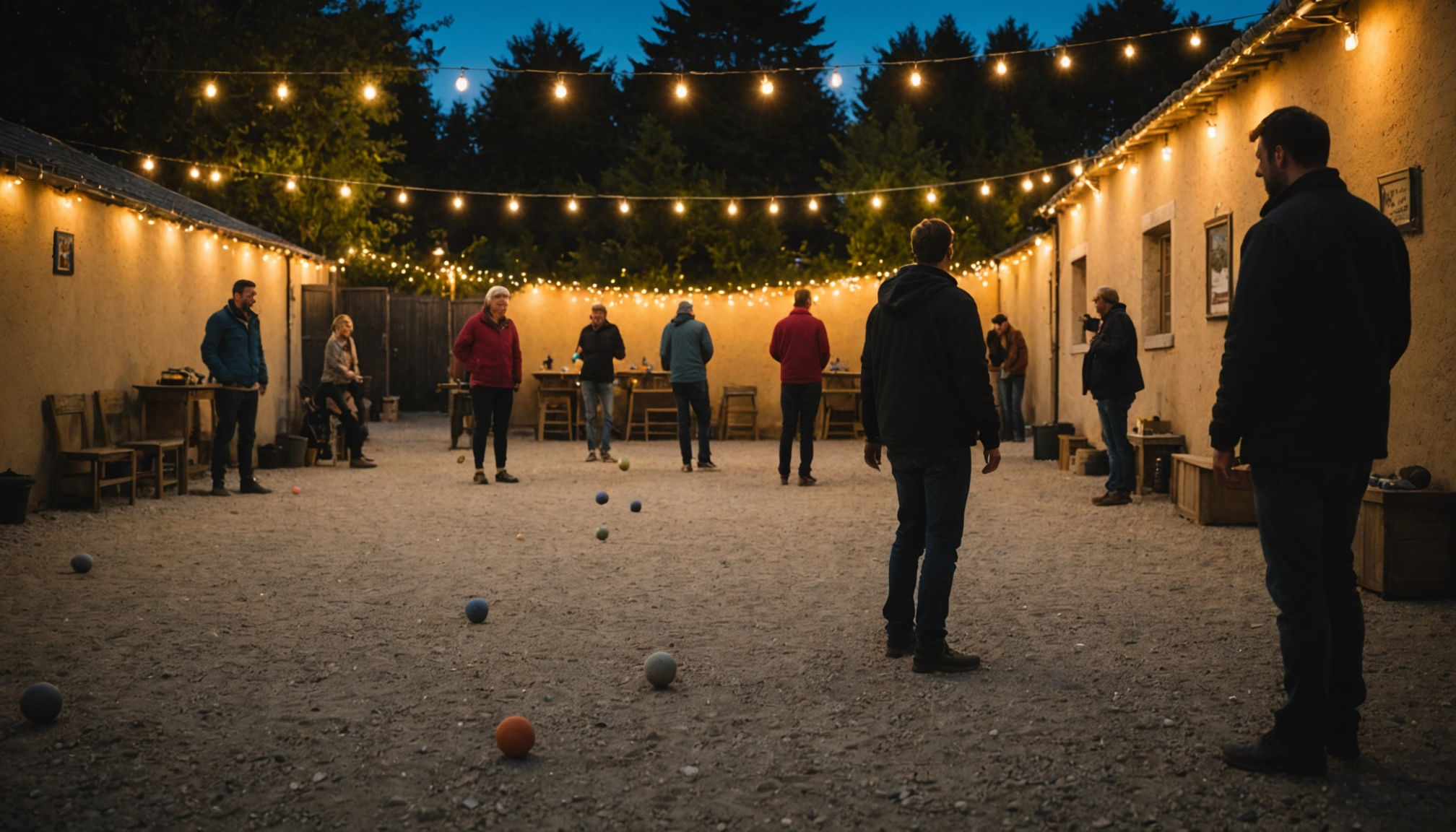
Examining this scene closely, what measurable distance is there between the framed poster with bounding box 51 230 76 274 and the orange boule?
307 inches

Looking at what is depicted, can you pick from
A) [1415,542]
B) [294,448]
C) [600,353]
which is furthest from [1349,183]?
[294,448]

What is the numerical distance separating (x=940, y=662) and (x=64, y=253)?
27.6ft

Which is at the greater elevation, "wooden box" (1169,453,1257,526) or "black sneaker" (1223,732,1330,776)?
"wooden box" (1169,453,1257,526)

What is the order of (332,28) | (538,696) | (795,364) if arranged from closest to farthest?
(538,696) → (795,364) → (332,28)

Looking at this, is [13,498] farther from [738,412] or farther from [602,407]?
[738,412]

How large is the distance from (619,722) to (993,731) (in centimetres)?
118

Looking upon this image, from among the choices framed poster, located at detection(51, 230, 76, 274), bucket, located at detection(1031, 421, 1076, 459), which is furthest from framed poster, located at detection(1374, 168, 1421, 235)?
framed poster, located at detection(51, 230, 76, 274)

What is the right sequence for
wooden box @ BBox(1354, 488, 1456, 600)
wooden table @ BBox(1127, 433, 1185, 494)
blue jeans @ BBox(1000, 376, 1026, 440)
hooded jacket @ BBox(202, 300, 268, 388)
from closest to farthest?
wooden box @ BBox(1354, 488, 1456, 600) → wooden table @ BBox(1127, 433, 1185, 494) → hooded jacket @ BBox(202, 300, 268, 388) → blue jeans @ BBox(1000, 376, 1026, 440)

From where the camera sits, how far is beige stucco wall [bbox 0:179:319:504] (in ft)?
26.8

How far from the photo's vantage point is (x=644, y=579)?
5664 mm

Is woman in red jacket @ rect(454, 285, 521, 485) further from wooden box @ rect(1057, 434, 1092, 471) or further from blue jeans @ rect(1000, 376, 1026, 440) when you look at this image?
blue jeans @ rect(1000, 376, 1026, 440)

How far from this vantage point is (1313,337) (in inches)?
110

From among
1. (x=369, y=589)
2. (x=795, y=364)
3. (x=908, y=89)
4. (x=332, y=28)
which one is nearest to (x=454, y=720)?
(x=369, y=589)

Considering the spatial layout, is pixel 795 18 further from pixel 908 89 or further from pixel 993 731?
pixel 993 731
